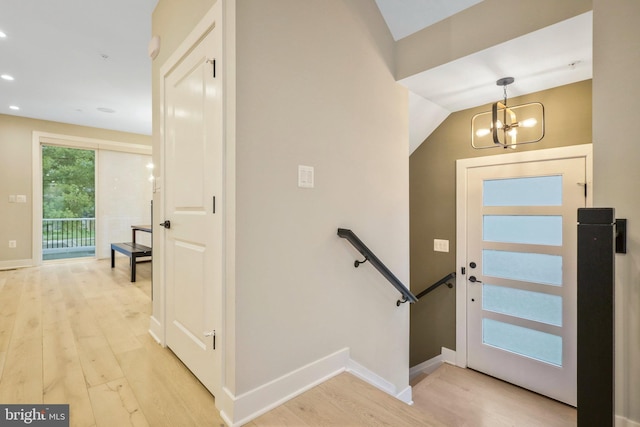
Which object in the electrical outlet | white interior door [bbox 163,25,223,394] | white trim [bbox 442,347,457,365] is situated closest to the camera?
white interior door [bbox 163,25,223,394]

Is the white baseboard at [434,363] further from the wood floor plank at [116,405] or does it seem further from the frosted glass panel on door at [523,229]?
the wood floor plank at [116,405]

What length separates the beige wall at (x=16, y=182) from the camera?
5055 millimetres

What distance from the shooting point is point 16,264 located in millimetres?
5156

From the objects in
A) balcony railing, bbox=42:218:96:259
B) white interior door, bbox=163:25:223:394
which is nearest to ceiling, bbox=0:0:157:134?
white interior door, bbox=163:25:223:394

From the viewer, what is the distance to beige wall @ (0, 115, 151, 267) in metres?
5.05

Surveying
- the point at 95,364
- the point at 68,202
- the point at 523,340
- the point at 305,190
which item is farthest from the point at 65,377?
the point at 68,202

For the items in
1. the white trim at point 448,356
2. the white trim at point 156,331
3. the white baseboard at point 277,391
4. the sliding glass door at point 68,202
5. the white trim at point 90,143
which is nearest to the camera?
the white baseboard at point 277,391

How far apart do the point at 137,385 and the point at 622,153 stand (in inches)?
113

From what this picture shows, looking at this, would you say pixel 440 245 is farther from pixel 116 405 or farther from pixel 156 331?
pixel 116 405

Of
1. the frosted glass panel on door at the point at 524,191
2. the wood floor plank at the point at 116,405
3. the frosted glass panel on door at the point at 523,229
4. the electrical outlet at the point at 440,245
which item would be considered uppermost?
the frosted glass panel on door at the point at 524,191

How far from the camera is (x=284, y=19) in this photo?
1627 mm

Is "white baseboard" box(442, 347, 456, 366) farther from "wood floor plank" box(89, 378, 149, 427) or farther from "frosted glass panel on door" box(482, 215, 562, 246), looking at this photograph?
"wood floor plank" box(89, 378, 149, 427)

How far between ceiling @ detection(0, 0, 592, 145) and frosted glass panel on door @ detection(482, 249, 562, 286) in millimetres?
1546

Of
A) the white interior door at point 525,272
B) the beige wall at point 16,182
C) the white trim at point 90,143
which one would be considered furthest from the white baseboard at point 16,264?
the white interior door at point 525,272
